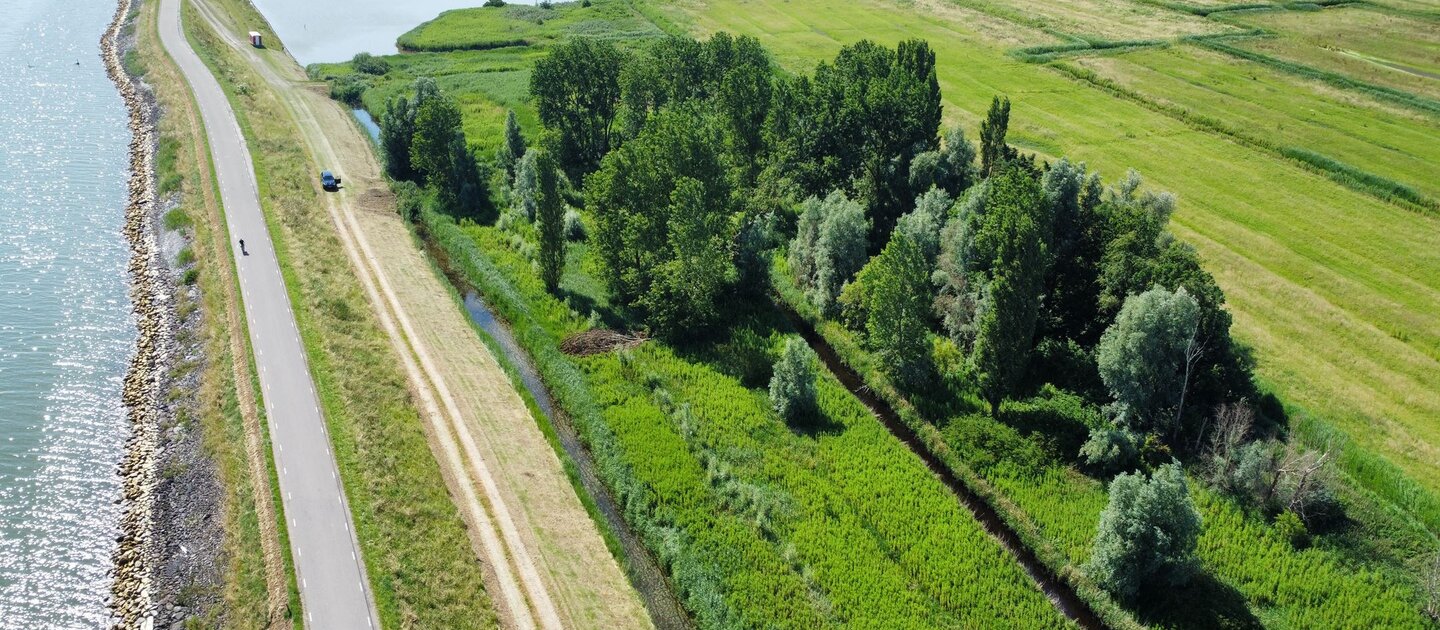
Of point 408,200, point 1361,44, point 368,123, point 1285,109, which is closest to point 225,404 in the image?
point 408,200

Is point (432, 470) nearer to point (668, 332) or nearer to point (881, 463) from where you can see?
point (668, 332)

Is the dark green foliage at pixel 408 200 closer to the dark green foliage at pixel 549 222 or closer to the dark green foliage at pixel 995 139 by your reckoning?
the dark green foliage at pixel 549 222

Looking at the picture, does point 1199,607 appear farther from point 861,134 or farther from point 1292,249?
point 861,134

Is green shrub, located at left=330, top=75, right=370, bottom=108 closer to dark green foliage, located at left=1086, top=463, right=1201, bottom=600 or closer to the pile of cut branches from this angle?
the pile of cut branches

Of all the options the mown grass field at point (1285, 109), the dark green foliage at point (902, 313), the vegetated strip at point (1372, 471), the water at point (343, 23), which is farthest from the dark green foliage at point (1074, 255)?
the water at point (343, 23)

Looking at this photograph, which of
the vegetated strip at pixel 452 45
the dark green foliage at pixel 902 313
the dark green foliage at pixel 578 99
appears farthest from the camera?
the vegetated strip at pixel 452 45

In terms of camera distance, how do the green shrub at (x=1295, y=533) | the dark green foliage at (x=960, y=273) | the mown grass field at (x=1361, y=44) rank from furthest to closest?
the mown grass field at (x=1361, y=44) < the dark green foliage at (x=960, y=273) < the green shrub at (x=1295, y=533)

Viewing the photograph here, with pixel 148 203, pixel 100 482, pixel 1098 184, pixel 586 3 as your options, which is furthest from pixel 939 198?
pixel 586 3
